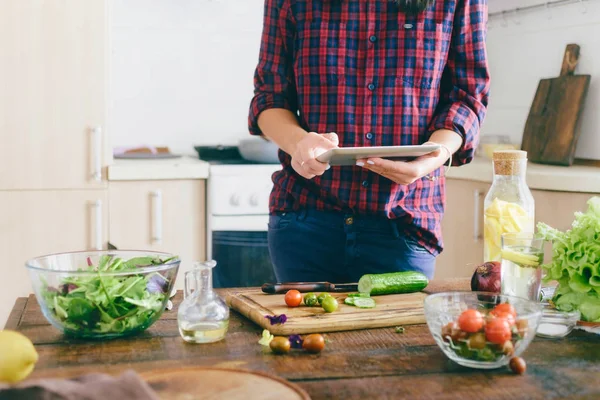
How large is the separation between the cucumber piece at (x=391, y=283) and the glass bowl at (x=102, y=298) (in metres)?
0.41

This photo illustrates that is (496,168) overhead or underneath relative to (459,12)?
underneath

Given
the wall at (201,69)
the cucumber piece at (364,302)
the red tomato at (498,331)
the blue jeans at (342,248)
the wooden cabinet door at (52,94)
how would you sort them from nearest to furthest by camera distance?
the red tomato at (498,331)
the cucumber piece at (364,302)
the blue jeans at (342,248)
the wooden cabinet door at (52,94)
the wall at (201,69)

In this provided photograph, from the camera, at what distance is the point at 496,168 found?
5.12 ft

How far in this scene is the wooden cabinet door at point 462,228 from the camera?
300 centimetres

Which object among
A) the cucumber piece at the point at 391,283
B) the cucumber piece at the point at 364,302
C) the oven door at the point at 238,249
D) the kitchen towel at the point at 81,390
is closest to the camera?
the kitchen towel at the point at 81,390

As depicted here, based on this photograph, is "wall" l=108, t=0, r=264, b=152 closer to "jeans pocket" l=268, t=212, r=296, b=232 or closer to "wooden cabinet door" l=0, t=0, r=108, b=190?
"wooden cabinet door" l=0, t=0, r=108, b=190

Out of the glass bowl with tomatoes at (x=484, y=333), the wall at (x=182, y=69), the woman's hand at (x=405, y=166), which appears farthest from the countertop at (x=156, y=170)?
the glass bowl with tomatoes at (x=484, y=333)

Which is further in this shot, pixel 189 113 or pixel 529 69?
pixel 189 113

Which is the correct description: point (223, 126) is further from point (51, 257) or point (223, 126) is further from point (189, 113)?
point (51, 257)

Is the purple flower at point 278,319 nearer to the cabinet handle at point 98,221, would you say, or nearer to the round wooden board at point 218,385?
the round wooden board at point 218,385

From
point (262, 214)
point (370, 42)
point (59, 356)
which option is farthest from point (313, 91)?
point (262, 214)

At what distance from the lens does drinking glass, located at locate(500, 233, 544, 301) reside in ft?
4.31

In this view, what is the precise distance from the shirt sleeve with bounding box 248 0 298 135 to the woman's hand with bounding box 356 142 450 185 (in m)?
0.36

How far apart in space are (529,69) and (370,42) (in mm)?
1824
